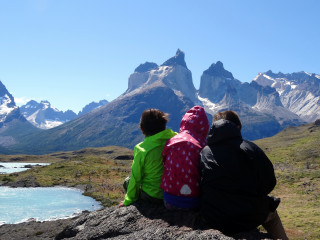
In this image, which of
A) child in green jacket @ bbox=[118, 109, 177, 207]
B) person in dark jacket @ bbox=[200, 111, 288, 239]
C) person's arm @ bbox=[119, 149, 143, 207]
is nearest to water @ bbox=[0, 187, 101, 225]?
person's arm @ bbox=[119, 149, 143, 207]

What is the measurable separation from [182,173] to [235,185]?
1911 millimetres

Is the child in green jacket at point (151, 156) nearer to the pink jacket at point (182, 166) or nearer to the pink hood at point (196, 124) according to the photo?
the pink jacket at point (182, 166)

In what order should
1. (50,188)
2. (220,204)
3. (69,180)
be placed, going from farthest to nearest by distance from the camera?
1. (69,180)
2. (50,188)
3. (220,204)

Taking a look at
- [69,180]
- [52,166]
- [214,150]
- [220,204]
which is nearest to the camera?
[220,204]

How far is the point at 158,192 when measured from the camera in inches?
431

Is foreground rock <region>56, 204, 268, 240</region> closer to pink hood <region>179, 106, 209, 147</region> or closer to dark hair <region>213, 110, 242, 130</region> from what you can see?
pink hood <region>179, 106, 209, 147</region>

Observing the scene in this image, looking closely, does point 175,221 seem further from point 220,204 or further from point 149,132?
point 149,132

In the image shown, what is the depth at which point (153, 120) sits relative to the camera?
11094 millimetres

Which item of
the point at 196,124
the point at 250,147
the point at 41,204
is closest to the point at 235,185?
the point at 250,147

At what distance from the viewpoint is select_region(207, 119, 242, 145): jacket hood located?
29.1ft

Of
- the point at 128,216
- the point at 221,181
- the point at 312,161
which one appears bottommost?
the point at 312,161

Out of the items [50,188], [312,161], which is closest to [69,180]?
[50,188]

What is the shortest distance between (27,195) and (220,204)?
67304 millimetres

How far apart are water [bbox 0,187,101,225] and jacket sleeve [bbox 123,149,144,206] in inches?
1455
